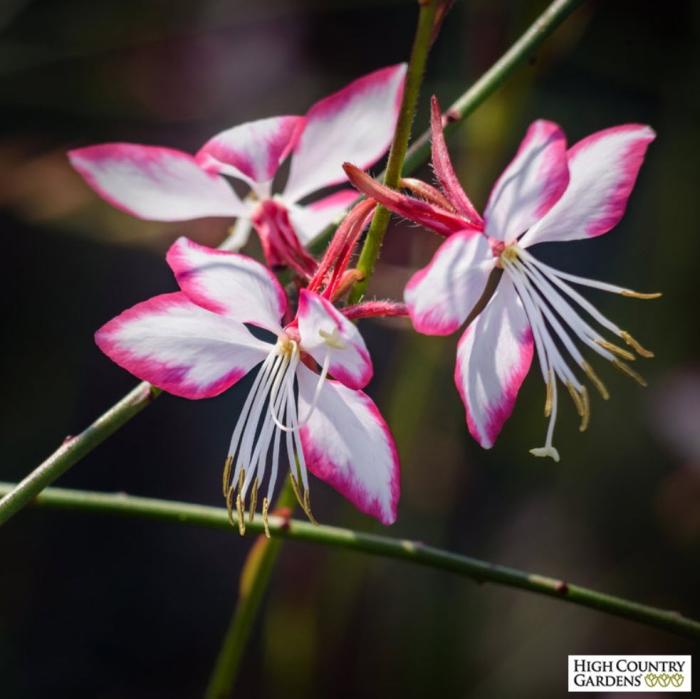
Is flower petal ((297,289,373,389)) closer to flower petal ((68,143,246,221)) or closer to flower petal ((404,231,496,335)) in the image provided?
flower petal ((404,231,496,335))

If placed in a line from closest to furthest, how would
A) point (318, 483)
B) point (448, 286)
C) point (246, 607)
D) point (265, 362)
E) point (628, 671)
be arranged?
point (448, 286) < point (265, 362) < point (246, 607) < point (628, 671) < point (318, 483)

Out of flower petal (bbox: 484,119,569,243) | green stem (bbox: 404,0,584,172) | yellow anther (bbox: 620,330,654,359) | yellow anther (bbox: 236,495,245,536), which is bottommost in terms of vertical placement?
yellow anther (bbox: 236,495,245,536)

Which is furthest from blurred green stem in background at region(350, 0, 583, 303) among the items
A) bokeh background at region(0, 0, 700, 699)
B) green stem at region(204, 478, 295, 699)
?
bokeh background at region(0, 0, 700, 699)

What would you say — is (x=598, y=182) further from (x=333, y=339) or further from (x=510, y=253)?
(x=333, y=339)

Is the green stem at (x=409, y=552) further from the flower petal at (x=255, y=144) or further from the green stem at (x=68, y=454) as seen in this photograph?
the flower petal at (x=255, y=144)

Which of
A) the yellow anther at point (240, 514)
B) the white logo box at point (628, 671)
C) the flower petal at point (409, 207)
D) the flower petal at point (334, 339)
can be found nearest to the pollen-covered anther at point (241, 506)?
the yellow anther at point (240, 514)

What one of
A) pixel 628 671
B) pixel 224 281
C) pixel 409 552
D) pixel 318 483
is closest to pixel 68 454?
pixel 224 281
